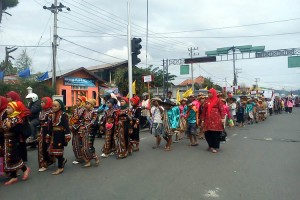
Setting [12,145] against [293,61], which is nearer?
[12,145]

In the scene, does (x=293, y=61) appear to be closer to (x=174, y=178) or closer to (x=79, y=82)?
(x=79, y=82)

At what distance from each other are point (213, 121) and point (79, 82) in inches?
750

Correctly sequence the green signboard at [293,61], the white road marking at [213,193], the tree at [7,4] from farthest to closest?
the green signboard at [293,61] → the tree at [7,4] → the white road marking at [213,193]

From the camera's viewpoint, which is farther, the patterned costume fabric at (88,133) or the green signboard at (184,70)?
the green signboard at (184,70)

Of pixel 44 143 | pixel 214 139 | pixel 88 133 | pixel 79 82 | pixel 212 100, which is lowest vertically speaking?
pixel 214 139

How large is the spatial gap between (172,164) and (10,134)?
11.5 ft

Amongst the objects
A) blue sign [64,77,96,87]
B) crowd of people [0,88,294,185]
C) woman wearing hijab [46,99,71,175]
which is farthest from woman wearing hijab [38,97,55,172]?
blue sign [64,77,96,87]

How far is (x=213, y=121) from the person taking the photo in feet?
28.9

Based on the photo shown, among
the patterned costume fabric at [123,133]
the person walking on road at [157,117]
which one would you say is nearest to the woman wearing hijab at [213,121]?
the person walking on road at [157,117]

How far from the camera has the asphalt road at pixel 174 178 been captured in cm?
500

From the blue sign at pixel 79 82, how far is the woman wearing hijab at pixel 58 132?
19140 millimetres

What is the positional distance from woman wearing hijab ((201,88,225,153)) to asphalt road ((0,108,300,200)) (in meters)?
0.38

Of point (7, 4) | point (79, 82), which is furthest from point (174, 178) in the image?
point (7, 4)

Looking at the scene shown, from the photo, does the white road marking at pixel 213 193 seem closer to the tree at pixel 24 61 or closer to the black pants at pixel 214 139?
the black pants at pixel 214 139
